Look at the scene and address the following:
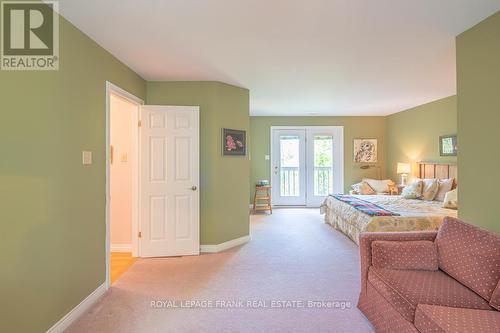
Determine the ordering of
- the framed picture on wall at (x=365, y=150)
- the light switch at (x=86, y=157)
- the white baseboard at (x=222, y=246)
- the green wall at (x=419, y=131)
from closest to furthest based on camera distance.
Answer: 1. the light switch at (x=86, y=157)
2. the white baseboard at (x=222, y=246)
3. the green wall at (x=419, y=131)
4. the framed picture on wall at (x=365, y=150)

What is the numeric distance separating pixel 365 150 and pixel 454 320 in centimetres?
578

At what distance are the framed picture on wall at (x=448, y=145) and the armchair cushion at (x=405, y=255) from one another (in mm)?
3385

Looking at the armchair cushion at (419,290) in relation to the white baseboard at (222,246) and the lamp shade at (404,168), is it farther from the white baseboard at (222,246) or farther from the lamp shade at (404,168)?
the lamp shade at (404,168)

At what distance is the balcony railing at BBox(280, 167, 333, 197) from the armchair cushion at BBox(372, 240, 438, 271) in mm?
4775

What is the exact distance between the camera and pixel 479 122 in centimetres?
217

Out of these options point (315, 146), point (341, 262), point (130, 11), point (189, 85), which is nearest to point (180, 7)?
point (130, 11)

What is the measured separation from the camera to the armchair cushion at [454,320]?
4.23ft

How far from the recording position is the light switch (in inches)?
89.2

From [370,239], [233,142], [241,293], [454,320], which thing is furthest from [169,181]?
[454,320]

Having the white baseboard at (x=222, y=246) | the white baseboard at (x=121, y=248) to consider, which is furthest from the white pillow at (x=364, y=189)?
the white baseboard at (x=121, y=248)

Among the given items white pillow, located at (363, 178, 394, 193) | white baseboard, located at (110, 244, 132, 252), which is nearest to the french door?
white pillow, located at (363, 178, 394, 193)

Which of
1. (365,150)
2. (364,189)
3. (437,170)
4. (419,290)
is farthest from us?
(365,150)

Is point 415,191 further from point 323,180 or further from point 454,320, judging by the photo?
point 454,320

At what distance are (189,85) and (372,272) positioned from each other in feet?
10.2
